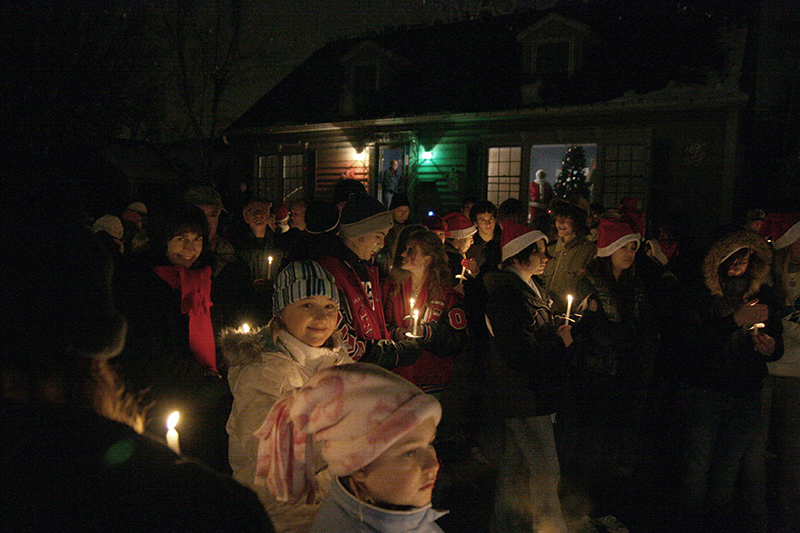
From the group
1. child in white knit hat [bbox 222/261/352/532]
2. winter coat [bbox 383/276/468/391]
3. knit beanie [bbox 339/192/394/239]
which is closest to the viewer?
child in white knit hat [bbox 222/261/352/532]

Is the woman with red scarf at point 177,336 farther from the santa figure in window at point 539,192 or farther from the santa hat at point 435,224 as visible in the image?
the santa figure in window at point 539,192

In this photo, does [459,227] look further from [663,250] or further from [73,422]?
[73,422]

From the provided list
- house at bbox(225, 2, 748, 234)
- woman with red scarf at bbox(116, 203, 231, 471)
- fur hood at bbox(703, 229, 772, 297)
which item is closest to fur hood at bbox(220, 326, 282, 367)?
woman with red scarf at bbox(116, 203, 231, 471)

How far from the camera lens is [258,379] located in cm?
212

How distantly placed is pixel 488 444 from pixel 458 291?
1333 millimetres

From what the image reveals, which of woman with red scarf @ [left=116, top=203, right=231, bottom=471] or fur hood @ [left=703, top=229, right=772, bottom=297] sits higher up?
fur hood @ [left=703, top=229, right=772, bottom=297]

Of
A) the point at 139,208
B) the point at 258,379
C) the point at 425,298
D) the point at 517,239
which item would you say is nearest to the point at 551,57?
the point at 139,208

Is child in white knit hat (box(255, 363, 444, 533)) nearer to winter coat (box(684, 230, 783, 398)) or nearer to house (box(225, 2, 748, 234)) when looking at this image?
winter coat (box(684, 230, 783, 398))

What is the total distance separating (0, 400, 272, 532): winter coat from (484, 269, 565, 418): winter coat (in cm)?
270

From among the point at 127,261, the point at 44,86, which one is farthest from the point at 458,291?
the point at 44,86

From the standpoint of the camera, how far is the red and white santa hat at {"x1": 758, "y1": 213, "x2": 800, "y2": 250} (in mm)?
4418

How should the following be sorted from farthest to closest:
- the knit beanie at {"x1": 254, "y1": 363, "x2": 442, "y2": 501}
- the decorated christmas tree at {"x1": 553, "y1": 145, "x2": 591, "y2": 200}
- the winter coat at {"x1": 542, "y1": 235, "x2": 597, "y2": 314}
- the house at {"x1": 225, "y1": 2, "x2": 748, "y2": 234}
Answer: the decorated christmas tree at {"x1": 553, "y1": 145, "x2": 591, "y2": 200}, the house at {"x1": 225, "y1": 2, "x2": 748, "y2": 234}, the winter coat at {"x1": 542, "y1": 235, "x2": 597, "y2": 314}, the knit beanie at {"x1": 254, "y1": 363, "x2": 442, "y2": 501}

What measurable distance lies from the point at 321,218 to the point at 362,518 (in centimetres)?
233

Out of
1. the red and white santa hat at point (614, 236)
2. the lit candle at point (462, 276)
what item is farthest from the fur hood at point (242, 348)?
the red and white santa hat at point (614, 236)
